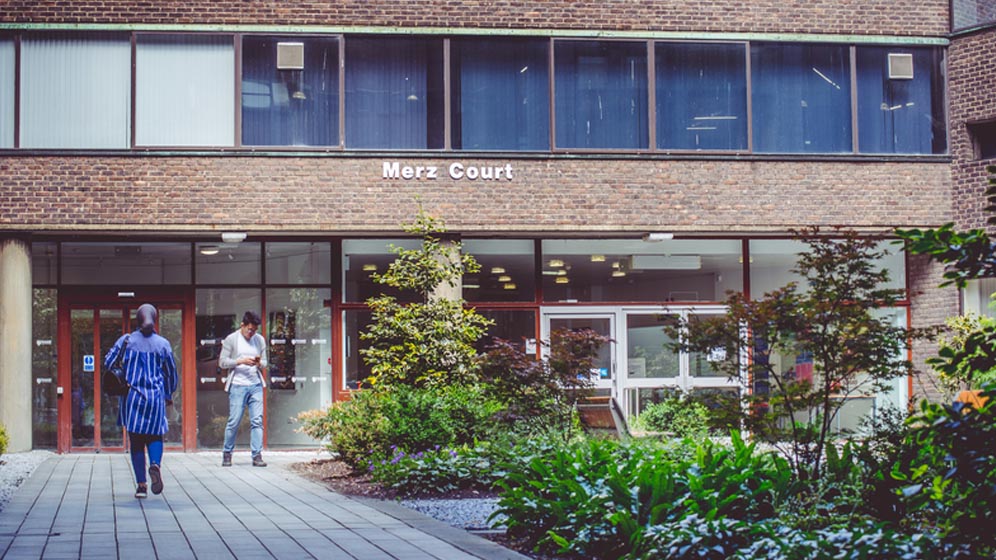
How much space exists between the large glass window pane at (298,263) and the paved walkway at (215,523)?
5.82 meters

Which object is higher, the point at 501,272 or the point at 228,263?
the point at 228,263

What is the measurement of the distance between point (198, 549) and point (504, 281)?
12178mm

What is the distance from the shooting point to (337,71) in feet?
62.9

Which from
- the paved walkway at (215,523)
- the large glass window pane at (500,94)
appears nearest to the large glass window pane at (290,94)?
the large glass window pane at (500,94)

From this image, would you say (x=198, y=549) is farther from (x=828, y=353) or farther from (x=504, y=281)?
(x=504, y=281)

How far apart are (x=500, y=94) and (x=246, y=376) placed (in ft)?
20.8

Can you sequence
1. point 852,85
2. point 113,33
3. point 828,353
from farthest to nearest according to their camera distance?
point 852,85, point 113,33, point 828,353

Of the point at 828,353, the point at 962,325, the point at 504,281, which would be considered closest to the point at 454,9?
the point at 504,281

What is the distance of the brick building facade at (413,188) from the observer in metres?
18.7

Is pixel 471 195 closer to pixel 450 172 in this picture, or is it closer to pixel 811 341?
pixel 450 172

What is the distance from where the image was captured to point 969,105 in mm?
20219

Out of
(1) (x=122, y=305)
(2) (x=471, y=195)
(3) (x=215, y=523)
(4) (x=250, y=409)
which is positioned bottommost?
(3) (x=215, y=523)

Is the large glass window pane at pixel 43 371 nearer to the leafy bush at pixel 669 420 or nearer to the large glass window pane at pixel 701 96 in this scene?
the leafy bush at pixel 669 420

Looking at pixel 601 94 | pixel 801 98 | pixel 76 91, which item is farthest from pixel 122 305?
pixel 801 98
